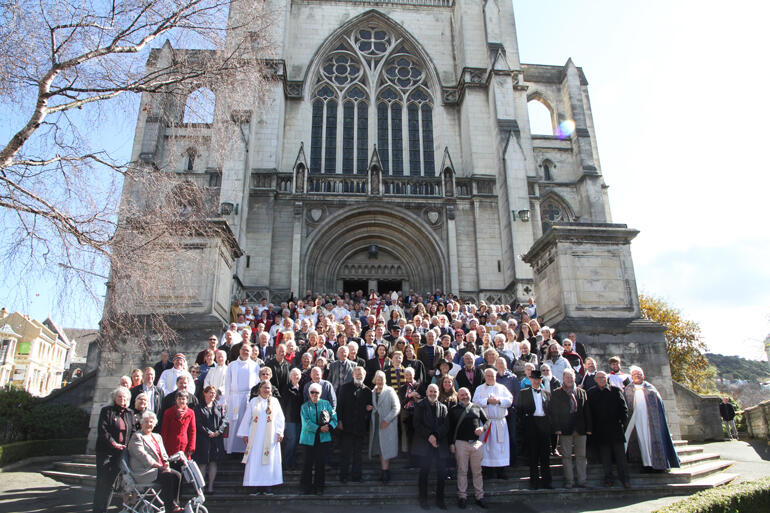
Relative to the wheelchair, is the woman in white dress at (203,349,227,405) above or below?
above

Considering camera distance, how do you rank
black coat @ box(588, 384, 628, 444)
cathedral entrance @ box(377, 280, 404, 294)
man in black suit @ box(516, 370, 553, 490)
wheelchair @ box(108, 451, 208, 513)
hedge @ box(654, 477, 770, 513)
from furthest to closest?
cathedral entrance @ box(377, 280, 404, 294)
black coat @ box(588, 384, 628, 444)
man in black suit @ box(516, 370, 553, 490)
wheelchair @ box(108, 451, 208, 513)
hedge @ box(654, 477, 770, 513)

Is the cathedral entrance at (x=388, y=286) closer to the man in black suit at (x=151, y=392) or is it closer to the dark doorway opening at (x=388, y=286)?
the dark doorway opening at (x=388, y=286)

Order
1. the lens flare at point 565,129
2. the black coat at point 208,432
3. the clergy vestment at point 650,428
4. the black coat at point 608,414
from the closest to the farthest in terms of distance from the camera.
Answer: the black coat at point 208,432
the black coat at point 608,414
the clergy vestment at point 650,428
the lens flare at point 565,129

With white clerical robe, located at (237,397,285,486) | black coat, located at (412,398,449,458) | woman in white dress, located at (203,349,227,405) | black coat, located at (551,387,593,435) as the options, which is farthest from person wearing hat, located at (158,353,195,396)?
black coat, located at (551,387,593,435)

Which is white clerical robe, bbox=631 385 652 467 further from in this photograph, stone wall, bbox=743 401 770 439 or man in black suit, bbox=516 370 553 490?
Answer: stone wall, bbox=743 401 770 439

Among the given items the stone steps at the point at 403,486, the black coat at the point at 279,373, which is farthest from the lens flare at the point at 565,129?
the black coat at the point at 279,373

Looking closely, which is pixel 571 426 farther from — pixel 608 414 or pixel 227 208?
pixel 227 208

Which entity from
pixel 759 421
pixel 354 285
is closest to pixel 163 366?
pixel 354 285

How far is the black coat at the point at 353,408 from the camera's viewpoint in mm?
7359

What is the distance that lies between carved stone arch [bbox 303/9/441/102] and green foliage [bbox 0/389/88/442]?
1584 centimetres

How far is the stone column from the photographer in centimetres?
1079

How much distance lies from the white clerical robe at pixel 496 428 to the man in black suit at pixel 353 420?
1619 mm

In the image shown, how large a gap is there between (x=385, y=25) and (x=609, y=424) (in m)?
21.7

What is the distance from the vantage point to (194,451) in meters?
6.79
